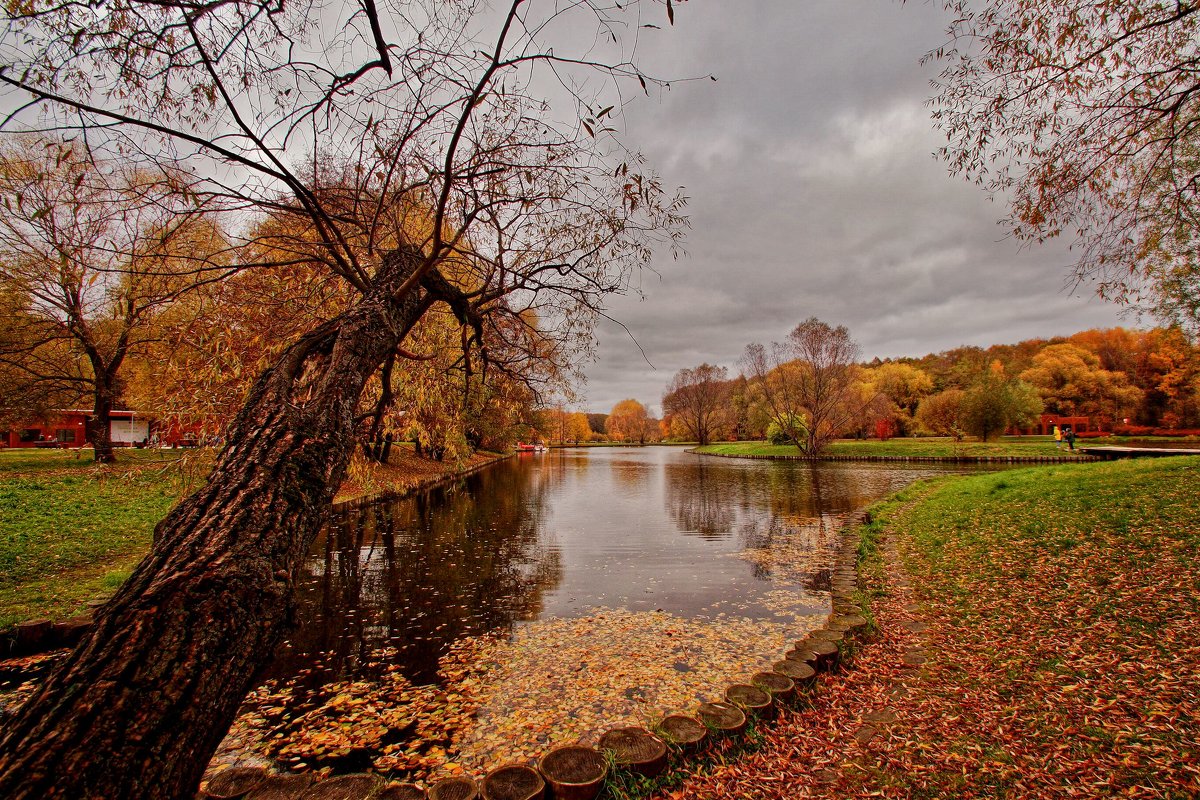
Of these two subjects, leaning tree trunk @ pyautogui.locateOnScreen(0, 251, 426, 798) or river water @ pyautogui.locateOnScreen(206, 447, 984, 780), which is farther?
river water @ pyautogui.locateOnScreen(206, 447, 984, 780)

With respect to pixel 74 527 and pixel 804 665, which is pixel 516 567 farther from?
pixel 74 527

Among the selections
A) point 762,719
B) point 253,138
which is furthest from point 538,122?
point 762,719

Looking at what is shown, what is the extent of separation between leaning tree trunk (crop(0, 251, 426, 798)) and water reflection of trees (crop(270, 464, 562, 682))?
12.6 feet

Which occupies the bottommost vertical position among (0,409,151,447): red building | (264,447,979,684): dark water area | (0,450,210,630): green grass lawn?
(264,447,979,684): dark water area

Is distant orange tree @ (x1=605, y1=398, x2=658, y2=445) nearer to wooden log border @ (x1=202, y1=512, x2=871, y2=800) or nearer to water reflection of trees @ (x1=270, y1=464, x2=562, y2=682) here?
water reflection of trees @ (x1=270, y1=464, x2=562, y2=682)

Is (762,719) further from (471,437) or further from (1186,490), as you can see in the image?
(471,437)

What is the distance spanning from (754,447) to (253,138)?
55.2m

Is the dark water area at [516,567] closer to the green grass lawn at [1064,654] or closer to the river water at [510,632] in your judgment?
the river water at [510,632]

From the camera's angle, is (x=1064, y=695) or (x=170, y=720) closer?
(x=170, y=720)

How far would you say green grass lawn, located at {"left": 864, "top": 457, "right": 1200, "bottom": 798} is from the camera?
10.5 feet

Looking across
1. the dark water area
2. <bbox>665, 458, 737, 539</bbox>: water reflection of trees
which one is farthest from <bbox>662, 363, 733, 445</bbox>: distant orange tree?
the dark water area

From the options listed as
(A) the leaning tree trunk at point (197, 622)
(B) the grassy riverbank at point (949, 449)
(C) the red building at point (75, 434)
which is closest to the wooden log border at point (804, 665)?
(A) the leaning tree trunk at point (197, 622)

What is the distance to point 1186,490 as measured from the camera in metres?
8.29

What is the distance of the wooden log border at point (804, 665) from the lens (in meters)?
3.04
